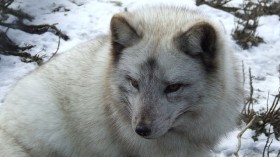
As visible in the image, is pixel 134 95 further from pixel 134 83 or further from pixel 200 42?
pixel 200 42

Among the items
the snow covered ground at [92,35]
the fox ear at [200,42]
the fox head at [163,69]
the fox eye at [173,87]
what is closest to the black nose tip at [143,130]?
the fox head at [163,69]

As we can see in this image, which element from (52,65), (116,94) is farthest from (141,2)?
(116,94)

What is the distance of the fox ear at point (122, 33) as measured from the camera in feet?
11.5

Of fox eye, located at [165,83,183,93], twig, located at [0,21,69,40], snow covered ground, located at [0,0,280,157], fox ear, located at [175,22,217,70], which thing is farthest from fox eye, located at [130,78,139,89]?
twig, located at [0,21,69,40]

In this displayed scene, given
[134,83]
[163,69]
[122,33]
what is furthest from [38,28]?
[163,69]

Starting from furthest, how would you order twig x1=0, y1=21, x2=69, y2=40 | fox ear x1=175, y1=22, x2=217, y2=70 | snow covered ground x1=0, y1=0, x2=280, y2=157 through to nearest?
twig x1=0, y1=21, x2=69, y2=40
snow covered ground x1=0, y1=0, x2=280, y2=157
fox ear x1=175, y1=22, x2=217, y2=70

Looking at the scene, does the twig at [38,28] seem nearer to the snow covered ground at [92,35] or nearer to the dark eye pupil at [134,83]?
the snow covered ground at [92,35]

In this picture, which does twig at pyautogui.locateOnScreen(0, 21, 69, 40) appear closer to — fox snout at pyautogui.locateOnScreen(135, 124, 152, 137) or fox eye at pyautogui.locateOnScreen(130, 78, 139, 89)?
fox eye at pyautogui.locateOnScreen(130, 78, 139, 89)

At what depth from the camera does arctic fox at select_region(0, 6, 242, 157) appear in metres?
3.33

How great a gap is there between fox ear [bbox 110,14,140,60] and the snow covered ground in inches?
71.6

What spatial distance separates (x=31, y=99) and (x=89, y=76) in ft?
1.88

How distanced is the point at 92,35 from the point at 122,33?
9.99 ft

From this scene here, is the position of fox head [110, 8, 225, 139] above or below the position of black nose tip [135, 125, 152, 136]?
above

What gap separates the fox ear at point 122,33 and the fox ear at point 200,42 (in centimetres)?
36
